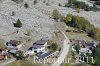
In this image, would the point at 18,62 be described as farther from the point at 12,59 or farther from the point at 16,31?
the point at 16,31

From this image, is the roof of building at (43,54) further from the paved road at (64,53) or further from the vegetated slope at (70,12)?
the vegetated slope at (70,12)

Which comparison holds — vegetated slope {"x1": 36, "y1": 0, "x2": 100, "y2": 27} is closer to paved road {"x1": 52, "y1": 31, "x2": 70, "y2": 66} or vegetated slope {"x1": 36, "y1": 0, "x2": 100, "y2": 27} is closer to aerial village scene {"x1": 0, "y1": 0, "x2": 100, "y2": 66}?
aerial village scene {"x1": 0, "y1": 0, "x2": 100, "y2": 66}

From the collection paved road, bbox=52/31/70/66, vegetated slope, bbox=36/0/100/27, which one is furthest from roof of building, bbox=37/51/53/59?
vegetated slope, bbox=36/0/100/27

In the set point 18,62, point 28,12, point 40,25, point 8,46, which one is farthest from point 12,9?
point 18,62

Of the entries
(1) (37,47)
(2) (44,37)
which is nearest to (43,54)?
(1) (37,47)

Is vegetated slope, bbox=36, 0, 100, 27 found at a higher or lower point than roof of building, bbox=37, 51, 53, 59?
lower

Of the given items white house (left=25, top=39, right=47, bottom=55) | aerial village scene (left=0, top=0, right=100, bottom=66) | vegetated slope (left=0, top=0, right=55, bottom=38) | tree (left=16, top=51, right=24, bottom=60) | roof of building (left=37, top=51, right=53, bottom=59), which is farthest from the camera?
vegetated slope (left=0, top=0, right=55, bottom=38)

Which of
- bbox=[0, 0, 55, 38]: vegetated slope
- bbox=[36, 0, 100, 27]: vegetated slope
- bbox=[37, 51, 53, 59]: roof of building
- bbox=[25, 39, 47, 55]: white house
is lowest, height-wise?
bbox=[36, 0, 100, 27]: vegetated slope

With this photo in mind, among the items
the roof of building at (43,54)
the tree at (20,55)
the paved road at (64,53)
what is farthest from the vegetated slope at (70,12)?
the tree at (20,55)

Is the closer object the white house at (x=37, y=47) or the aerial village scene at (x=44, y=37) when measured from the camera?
the aerial village scene at (x=44, y=37)
